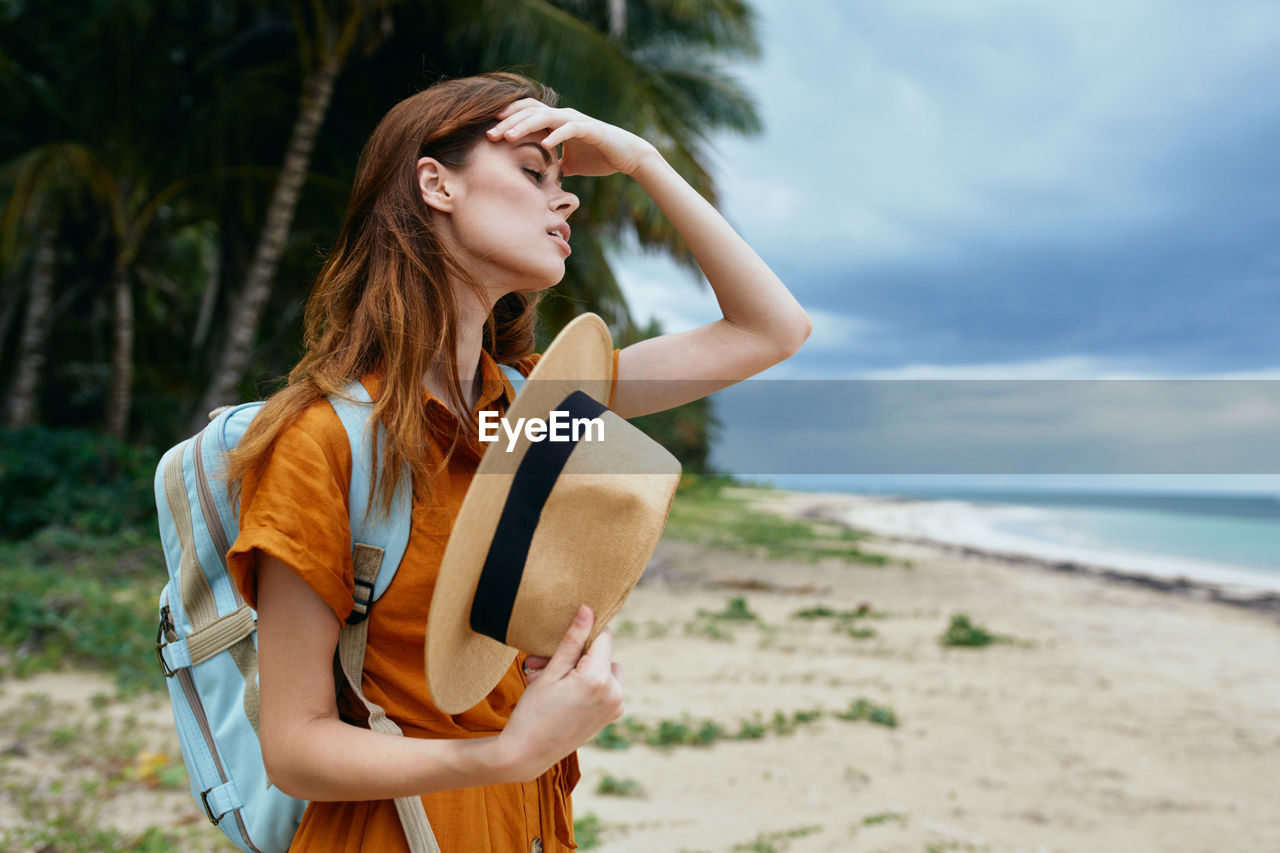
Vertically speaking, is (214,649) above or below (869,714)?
above

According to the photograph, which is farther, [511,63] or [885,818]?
[511,63]

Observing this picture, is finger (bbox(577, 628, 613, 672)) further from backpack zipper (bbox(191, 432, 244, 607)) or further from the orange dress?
backpack zipper (bbox(191, 432, 244, 607))

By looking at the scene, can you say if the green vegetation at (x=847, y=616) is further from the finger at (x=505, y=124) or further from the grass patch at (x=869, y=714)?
the finger at (x=505, y=124)

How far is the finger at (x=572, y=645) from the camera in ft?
2.91

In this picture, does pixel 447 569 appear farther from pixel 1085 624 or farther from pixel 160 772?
pixel 1085 624

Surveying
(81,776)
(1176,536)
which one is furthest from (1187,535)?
(81,776)

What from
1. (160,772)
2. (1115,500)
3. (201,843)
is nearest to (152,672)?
(160,772)

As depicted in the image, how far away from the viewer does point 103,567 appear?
7109mm

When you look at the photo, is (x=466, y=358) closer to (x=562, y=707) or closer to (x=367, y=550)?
(x=367, y=550)

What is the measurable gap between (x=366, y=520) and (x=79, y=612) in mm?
5629

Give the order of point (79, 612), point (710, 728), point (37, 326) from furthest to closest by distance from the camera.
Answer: point (37, 326) → point (79, 612) → point (710, 728)

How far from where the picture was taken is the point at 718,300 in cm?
133

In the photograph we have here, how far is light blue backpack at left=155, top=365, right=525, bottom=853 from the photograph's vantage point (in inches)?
43.4

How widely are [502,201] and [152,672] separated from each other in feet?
15.7
